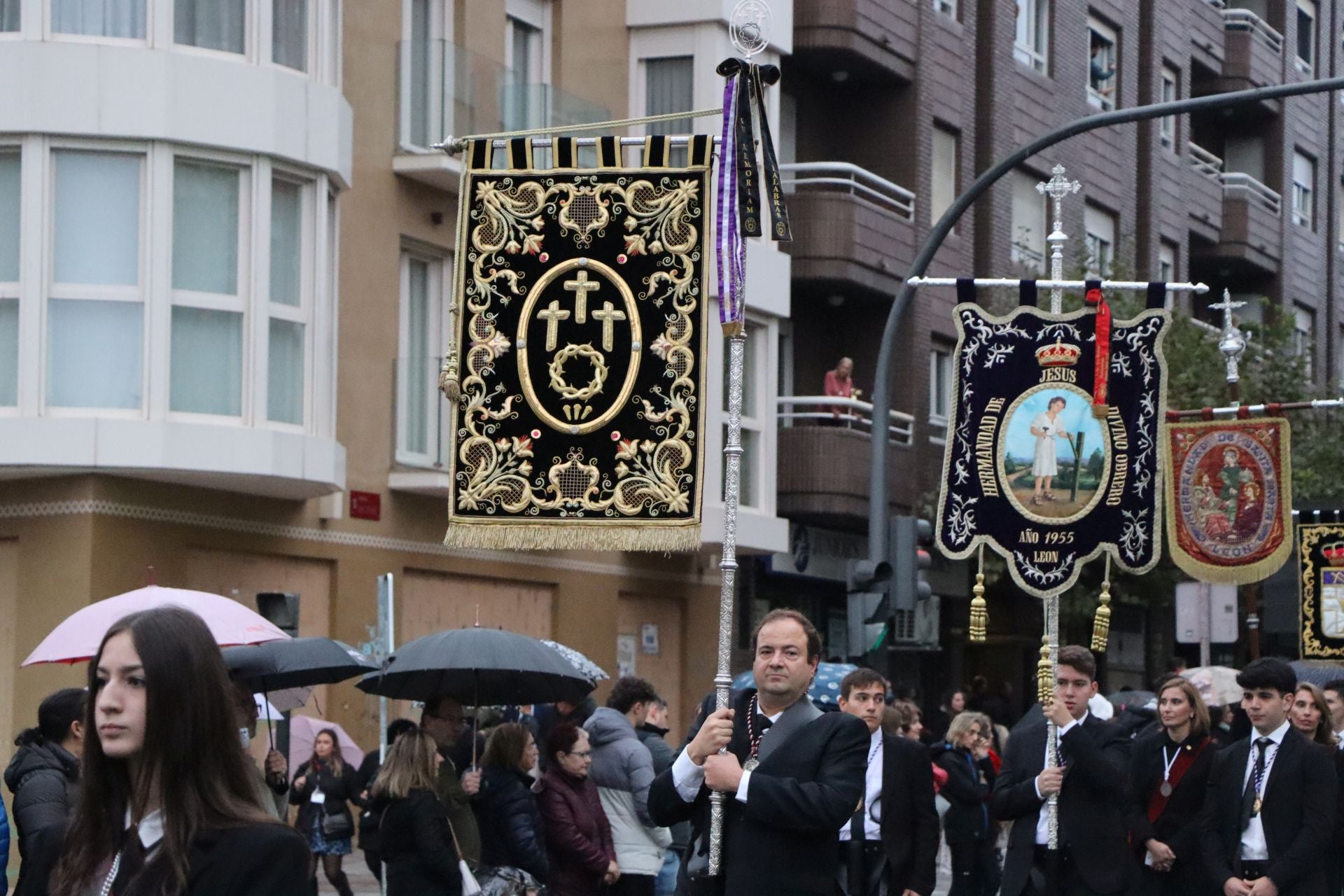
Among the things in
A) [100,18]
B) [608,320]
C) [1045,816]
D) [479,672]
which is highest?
[100,18]

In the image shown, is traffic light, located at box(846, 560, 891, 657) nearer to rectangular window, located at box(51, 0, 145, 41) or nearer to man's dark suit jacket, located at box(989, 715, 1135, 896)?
man's dark suit jacket, located at box(989, 715, 1135, 896)

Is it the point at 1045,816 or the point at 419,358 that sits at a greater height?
the point at 419,358

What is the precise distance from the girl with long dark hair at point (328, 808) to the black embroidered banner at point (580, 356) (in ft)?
24.6

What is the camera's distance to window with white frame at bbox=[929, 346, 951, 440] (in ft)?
113

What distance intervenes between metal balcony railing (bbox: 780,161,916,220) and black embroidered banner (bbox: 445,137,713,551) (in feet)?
64.1

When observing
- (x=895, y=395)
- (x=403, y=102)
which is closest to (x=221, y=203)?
(x=403, y=102)

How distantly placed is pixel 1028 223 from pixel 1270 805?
26.5 meters

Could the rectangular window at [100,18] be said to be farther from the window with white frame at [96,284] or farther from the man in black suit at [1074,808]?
the man in black suit at [1074,808]

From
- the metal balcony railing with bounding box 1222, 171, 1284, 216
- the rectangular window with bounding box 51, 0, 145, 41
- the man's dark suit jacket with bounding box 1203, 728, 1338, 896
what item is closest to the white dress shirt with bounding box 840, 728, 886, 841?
the man's dark suit jacket with bounding box 1203, 728, 1338, 896

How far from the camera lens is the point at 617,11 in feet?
94.3

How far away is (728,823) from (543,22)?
2046cm

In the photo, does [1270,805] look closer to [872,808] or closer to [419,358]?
[872,808]

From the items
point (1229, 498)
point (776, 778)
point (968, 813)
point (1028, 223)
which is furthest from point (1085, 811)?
point (1028, 223)

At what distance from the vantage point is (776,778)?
7754 mm
